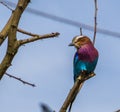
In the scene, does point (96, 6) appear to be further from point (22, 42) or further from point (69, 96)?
point (69, 96)

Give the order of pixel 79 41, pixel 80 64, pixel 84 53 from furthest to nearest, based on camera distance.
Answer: pixel 80 64 → pixel 79 41 → pixel 84 53

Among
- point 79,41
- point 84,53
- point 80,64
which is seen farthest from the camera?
point 80,64

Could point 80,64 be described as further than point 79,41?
Yes

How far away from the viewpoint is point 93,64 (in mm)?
2740

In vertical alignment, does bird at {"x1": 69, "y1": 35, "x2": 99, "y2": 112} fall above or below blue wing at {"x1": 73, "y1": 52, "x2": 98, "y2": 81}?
above

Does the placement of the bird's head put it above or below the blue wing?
above

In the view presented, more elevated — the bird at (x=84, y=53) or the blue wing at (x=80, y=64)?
the bird at (x=84, y=53)

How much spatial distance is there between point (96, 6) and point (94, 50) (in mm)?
893

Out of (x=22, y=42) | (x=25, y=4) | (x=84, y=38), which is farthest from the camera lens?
(x=84, y=38)

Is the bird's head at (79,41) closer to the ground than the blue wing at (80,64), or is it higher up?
higher up

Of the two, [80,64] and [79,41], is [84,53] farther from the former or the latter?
[80,64]

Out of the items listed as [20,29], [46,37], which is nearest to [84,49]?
[20,29]

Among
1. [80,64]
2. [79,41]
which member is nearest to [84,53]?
[79,41]

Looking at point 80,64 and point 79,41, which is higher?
point 79,41
